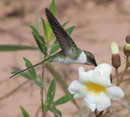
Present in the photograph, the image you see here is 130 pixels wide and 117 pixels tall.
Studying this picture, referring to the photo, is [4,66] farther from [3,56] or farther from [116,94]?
[116,94]

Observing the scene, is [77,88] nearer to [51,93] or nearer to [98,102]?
[98,102]

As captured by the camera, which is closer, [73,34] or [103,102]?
[103,102]

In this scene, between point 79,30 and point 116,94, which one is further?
point 79,30

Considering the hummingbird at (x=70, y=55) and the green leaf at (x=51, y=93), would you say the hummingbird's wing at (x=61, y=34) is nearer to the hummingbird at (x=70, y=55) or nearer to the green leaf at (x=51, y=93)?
the hummingbird at (x=70, y=55)

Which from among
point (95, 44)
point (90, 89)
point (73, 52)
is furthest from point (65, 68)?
point (90, 89)

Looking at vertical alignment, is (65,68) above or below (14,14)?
below

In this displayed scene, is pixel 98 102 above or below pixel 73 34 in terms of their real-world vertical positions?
below

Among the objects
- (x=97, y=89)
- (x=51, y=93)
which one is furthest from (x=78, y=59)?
(x=97, y=89)
